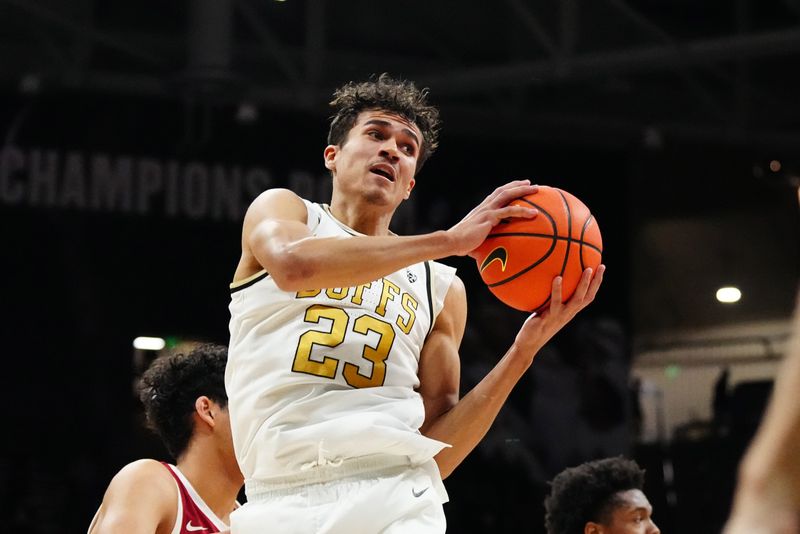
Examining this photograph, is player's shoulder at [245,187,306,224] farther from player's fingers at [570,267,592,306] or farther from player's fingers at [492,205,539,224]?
player's fingers at [570,267,592,306]

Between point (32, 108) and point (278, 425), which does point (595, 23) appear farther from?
point (278, 425)

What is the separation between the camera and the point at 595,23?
10.5 m

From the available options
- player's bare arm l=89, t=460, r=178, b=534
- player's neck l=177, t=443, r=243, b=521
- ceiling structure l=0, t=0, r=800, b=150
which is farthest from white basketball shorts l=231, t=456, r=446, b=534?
ceiling structure l=0, t=0, r=800, b=150

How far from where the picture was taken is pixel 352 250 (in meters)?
3.17

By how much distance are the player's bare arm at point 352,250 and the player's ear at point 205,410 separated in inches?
59.7

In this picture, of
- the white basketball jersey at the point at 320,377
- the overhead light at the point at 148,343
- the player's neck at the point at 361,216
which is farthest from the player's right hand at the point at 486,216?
the overhead light at the point at 148,343

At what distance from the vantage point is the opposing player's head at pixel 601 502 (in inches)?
208

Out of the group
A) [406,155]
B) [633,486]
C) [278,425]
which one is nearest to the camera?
[278,425]

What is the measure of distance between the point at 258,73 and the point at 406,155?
8583 mm

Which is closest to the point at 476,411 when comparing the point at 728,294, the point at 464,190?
the point at 464,190

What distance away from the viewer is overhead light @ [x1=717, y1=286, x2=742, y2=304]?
12.7 m

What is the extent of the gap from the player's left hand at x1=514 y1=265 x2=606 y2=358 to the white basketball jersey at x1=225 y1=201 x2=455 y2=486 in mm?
332

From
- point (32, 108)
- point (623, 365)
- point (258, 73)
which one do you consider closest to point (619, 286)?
point (623, 365)

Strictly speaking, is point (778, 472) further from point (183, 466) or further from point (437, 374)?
point (183, 466)
